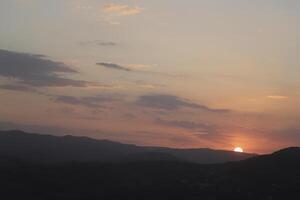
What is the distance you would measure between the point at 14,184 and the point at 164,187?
38551 millimetres

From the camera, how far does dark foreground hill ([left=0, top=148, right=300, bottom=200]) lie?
121 meters

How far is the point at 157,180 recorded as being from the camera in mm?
139125

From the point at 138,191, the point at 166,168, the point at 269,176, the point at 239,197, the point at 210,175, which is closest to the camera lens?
the point at 239,197

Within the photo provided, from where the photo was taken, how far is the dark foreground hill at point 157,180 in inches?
4751

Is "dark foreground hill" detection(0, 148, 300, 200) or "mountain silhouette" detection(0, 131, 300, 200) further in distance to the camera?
"mountain silhouette" detection(0, 131, 300, 200)

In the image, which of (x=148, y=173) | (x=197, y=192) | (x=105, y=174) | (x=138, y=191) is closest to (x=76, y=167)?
(x=105, y=174)

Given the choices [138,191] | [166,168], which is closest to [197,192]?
[138,191]

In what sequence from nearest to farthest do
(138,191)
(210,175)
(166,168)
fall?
1. (138,191)
2. (210,175)
3. (166,168)

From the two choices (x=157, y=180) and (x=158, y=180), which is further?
(x=157, y=180)

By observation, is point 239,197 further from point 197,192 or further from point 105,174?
point 105,174

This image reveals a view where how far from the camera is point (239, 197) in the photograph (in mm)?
117688

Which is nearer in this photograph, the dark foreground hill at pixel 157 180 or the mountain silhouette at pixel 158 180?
the dark foreground hill at pixel 157 180

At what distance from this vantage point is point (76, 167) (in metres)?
158

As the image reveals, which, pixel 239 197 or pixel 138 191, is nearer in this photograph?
pixel 239 197
